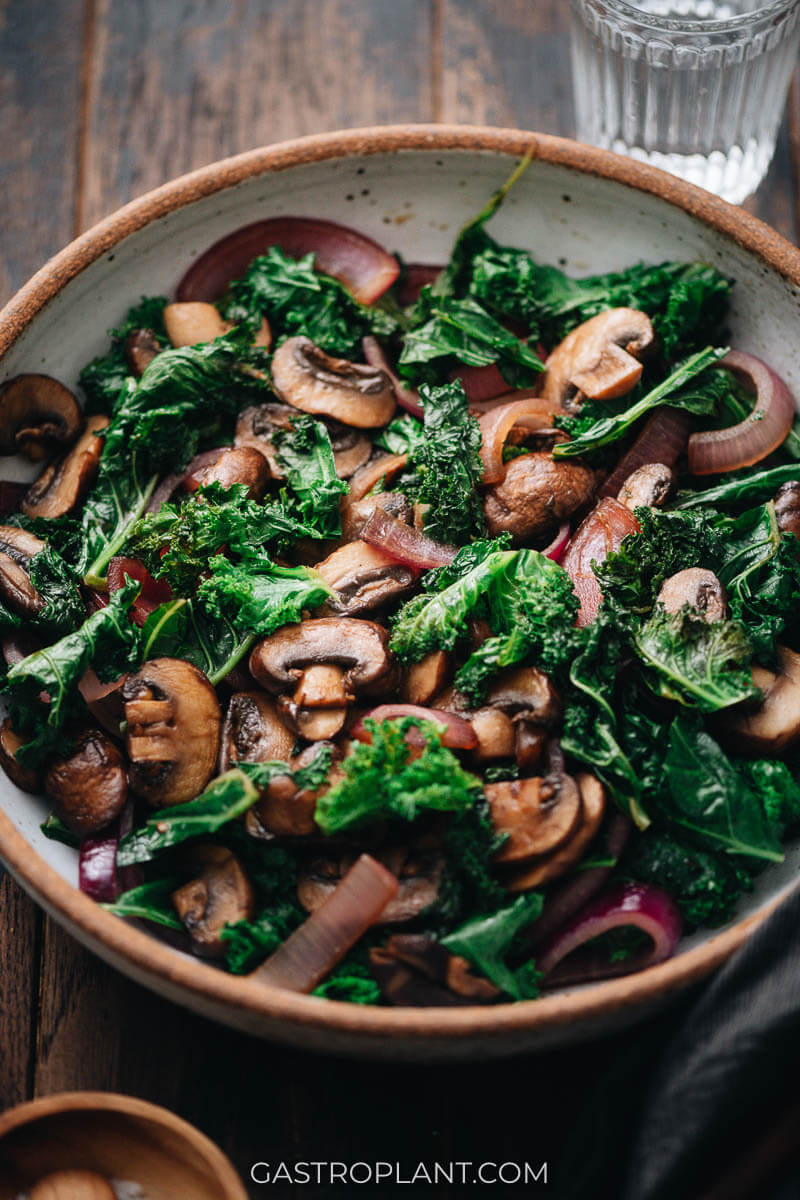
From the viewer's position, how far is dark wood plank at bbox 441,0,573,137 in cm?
579

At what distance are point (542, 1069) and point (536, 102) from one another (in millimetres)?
4549

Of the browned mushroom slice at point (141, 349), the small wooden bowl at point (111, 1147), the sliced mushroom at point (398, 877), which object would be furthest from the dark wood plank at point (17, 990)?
the browned mushroom slice at point (141, 349)

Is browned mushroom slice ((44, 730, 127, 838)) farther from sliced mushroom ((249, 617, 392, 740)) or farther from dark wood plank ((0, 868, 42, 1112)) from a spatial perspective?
dark wood plank ((0, 868, 42, 1112))

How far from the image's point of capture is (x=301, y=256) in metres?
4.67

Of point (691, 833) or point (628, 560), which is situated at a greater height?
point (628, 560)

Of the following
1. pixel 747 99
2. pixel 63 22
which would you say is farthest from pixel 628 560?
pixel 63 22

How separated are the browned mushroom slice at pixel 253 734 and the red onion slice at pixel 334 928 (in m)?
0.48

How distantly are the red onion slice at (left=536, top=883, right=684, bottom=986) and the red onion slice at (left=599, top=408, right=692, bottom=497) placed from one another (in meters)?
1.43

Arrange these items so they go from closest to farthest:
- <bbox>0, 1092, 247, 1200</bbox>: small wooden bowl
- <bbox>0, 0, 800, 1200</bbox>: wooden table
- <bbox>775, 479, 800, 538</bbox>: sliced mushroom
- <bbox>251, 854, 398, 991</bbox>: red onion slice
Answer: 1. <bbox>251, 854, 398, 991</bbox>: red onion slice
2. <bbox>0, 1092, 247, 1200</bbox>: small wooden bowl
3. <bbox>775, 479, 800, 538</bbox>: sliced mushroom
4. <bbox>0, 0, 800, 1200</bbox>: wooden table

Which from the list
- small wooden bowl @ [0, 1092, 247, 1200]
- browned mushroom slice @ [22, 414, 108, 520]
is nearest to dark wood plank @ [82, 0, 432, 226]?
browned mushroom slice @ [22, 414, 108, 520]

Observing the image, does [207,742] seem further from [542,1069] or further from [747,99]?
[747,99]

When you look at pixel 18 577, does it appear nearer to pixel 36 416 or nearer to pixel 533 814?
Answer: pixel 36 416

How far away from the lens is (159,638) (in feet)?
12.6

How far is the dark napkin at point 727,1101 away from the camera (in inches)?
122
